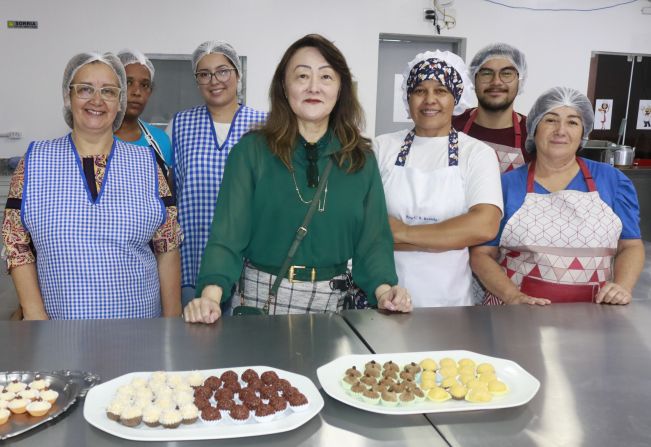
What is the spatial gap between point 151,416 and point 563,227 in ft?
4.90

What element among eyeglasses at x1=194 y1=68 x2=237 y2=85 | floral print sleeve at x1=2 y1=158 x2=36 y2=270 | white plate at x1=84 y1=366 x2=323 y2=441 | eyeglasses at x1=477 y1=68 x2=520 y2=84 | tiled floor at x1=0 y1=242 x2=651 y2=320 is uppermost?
eyeglasses at x1=477 y1=68 x2=520 y2=84

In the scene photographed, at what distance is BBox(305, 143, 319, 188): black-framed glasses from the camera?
5.79 ft

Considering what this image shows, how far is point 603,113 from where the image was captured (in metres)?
6.67

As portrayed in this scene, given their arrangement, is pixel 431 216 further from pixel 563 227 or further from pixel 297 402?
pixel 297 402

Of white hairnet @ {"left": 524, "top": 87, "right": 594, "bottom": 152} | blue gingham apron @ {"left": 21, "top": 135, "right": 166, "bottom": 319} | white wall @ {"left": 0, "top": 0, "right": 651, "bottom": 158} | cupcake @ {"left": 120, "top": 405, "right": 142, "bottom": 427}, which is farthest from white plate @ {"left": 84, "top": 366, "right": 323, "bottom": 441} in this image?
white wall @ {"left": 0, "top": 0, "right": 651, "bottom": 158}

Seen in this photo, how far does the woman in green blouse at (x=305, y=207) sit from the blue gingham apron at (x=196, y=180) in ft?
2.06

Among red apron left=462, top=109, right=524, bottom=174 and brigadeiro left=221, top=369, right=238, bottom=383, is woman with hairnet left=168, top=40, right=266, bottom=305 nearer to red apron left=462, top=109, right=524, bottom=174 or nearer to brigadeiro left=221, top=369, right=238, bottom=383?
red apron left=462, top=109, right=524, bottom=174

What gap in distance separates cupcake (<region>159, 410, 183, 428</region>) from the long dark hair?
92cm

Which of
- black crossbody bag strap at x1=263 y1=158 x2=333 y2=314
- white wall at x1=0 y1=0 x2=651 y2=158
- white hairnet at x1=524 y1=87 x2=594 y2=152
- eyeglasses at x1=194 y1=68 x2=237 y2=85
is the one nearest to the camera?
black crossbody bag strap at x1=263 y1=158 x2=333 y2=314

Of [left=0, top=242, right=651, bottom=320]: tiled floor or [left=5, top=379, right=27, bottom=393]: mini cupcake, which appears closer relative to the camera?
[left=5, top=379, right=27, bottom=393]: mini cupcake

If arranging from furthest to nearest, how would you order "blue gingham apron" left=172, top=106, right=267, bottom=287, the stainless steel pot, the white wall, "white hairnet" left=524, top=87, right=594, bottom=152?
the stainless steel pot → the white wall → "blue gingham apron" left=172, top=106, right=267, bottom=287 → "white hairnet" left=524, top=87, right=594, bottom=152

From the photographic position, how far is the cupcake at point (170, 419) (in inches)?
39.2

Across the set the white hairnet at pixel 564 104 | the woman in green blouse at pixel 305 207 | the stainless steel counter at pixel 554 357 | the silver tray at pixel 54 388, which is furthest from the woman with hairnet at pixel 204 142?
the silver tray at pixel 54 388

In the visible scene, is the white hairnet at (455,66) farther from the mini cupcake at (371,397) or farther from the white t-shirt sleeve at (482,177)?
the mini cupcake at (371,397)
